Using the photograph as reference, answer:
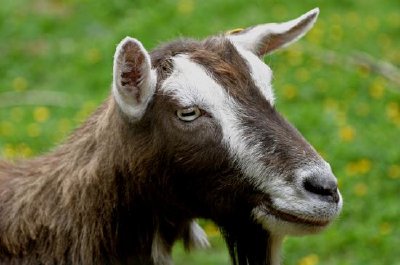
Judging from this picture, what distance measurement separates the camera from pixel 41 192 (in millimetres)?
5281

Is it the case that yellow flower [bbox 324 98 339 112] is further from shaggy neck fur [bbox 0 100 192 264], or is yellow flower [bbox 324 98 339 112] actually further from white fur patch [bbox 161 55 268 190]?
white fur patch [bbox 161 55 268 190]

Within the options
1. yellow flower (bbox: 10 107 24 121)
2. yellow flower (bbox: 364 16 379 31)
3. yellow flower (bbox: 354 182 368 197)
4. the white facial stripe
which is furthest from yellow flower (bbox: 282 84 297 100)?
the white facial stripe

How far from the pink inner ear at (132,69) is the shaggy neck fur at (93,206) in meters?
0.17

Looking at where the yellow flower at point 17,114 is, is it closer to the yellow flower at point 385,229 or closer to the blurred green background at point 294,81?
the blurred green background at point 294,81

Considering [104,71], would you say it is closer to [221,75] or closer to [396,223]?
[396,223]

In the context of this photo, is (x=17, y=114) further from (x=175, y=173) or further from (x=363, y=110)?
(x=175, y=173)

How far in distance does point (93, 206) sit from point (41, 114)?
4.97 metres

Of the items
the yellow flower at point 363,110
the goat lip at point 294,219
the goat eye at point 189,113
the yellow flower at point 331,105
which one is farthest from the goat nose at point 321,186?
the yellow flower at point 363,110

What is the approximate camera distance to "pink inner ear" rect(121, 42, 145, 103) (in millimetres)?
4758

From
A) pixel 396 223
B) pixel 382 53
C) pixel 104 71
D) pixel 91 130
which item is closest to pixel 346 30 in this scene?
pixel 382 53

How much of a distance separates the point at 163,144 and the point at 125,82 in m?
0.32

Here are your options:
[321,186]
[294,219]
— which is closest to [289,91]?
[294,219]

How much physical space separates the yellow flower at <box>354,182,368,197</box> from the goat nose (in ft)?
11.8

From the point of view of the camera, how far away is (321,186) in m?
4.52
